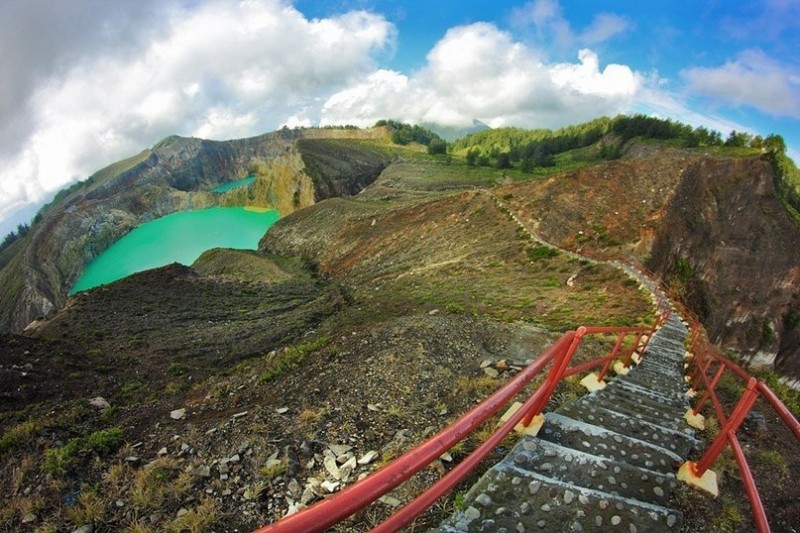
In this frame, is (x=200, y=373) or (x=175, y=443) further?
(x=200, y=373)

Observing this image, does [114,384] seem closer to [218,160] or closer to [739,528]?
[739,528]

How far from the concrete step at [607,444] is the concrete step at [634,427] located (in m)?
0.30

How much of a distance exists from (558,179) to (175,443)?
38973 millimetres

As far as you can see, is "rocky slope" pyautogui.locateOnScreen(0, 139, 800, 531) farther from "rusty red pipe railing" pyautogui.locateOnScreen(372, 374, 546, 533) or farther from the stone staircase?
"rusty red pipe railing" pyautogui.locateOnScreen(372, 374, 546, 533)

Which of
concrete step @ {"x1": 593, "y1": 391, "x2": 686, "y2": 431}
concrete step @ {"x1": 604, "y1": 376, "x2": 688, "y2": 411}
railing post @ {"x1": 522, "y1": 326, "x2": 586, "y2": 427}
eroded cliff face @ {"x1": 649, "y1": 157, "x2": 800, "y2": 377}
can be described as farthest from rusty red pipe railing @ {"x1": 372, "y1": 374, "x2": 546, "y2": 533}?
eroded cliff face @ {"x1": 649, "y1": 157, "x2": 800, "y2": 377}

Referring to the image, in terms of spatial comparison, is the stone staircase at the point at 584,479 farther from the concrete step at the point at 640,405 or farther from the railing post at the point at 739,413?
the railing post at the point at 739,413

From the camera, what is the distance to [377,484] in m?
1.93

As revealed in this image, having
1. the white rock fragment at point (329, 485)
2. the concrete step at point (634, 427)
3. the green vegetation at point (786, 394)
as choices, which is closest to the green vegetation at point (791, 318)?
the green vegetation at point (786, 394)

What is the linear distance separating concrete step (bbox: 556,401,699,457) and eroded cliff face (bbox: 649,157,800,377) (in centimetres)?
2921

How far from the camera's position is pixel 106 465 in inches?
239

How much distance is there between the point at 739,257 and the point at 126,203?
128812 mm

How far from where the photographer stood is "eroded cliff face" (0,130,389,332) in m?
71.9

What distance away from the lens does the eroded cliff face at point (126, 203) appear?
7188 cm

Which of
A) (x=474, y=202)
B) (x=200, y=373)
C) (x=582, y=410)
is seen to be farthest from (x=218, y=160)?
(x=582, y=410)
